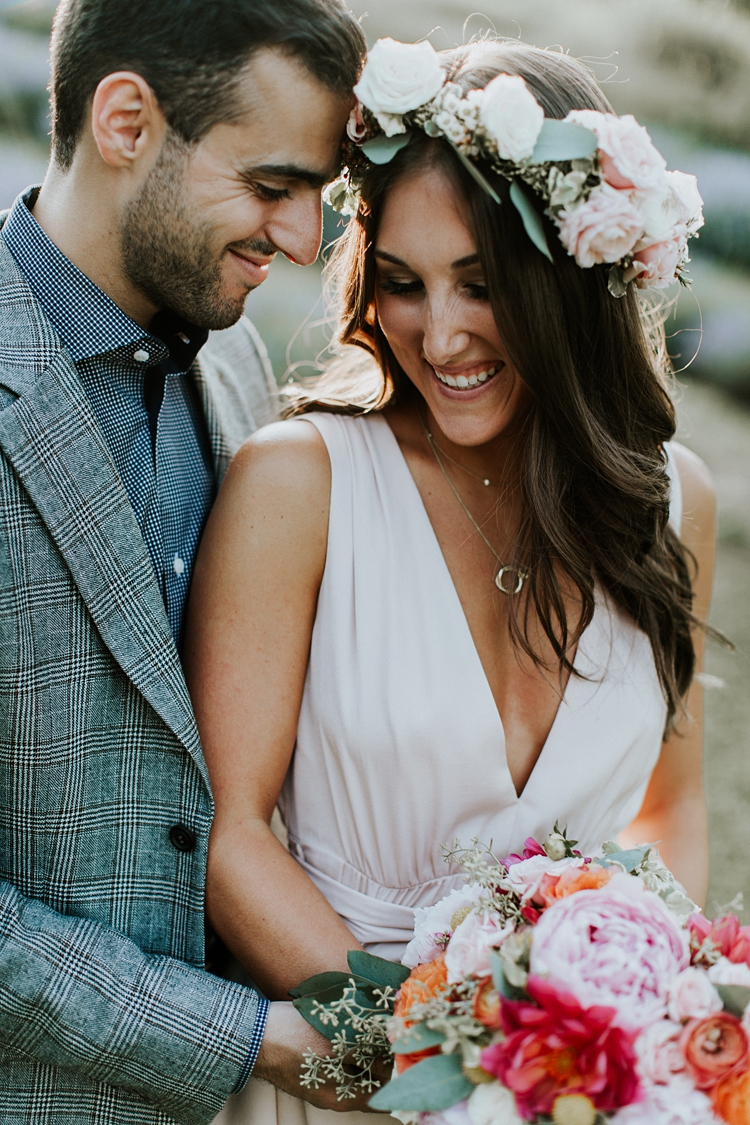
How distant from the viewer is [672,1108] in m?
1.29

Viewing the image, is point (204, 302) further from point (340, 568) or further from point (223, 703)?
point (223, 703)

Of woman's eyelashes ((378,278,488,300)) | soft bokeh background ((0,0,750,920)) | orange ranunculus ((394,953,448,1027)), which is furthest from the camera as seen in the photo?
soft bokeh background ((0,0,750,920))

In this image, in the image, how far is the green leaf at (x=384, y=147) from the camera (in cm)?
185

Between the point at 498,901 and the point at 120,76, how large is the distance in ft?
5.42

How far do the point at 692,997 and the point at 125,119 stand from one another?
71.2 inches

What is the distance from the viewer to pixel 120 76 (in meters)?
1.83

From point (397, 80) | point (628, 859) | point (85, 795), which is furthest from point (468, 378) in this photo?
point (85, 795)

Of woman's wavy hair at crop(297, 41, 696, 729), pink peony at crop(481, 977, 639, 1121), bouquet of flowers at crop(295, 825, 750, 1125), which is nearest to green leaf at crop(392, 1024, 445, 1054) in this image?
bouquet of flowers at crop(295, 825, 750, 1125)

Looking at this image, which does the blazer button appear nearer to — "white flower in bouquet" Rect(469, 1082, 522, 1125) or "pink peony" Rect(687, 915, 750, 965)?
"white flower in bouquet" Rect(469, 1082, 522, 1125)

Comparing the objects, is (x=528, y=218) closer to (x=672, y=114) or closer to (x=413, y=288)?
(x=413, y=288)

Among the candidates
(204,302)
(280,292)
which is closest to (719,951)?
(204,302)

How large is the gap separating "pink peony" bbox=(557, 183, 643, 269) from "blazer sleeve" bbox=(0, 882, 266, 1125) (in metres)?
1.55

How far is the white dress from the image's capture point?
1998mm

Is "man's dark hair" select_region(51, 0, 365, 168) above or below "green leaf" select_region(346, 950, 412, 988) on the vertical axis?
above
